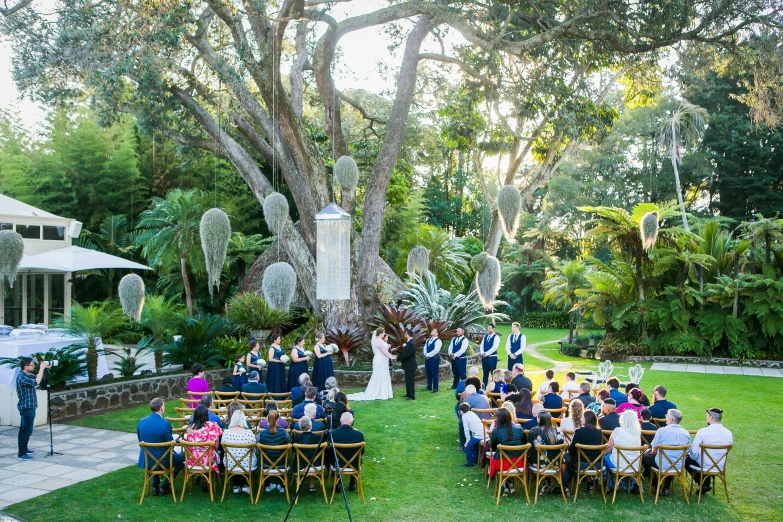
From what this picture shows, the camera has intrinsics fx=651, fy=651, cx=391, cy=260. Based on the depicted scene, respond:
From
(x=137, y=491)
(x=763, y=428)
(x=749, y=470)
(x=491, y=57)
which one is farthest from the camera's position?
(x=491, y=57)

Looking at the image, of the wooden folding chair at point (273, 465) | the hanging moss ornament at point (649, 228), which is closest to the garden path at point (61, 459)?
the wooden folding chair at point (273, 465)

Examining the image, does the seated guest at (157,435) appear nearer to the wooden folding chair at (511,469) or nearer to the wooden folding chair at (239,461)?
the wooden folding chair at (239,461)

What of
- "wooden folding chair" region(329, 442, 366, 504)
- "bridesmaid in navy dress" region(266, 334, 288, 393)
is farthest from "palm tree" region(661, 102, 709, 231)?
"wooden folding chair" region(329, 442, 366, 504)

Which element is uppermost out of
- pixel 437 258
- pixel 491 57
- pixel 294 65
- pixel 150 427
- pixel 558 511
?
pixel 294 65

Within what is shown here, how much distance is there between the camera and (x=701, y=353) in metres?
17.7

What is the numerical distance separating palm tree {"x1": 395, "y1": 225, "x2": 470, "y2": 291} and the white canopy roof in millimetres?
11782

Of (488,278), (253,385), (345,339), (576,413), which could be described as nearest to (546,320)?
(488,278)

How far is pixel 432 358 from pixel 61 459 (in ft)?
23.2

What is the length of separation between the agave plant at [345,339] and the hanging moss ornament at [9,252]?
249 inches

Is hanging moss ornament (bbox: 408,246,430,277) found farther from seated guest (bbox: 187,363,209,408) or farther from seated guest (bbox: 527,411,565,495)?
seated guest (bbox: 527,411,565,495)

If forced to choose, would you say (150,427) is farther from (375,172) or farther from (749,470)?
(375,172)

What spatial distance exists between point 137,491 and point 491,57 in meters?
9.31

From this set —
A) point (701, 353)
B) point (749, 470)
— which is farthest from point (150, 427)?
point (701, 353)

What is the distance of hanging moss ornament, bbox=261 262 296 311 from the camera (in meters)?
13.0
